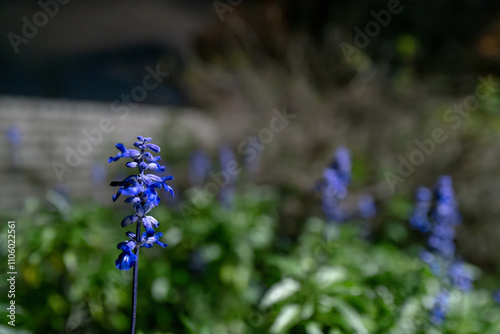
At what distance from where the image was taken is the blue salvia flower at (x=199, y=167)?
4160 millimetres

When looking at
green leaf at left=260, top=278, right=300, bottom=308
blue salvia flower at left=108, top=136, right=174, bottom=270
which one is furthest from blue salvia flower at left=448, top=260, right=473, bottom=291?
blue salvia flower at left=108, top=136, right=174, bottom=270

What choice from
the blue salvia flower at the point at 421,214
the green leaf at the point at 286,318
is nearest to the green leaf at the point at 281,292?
the green leaf at the point at 286,318

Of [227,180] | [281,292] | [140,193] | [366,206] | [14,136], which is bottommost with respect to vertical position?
[281,292]

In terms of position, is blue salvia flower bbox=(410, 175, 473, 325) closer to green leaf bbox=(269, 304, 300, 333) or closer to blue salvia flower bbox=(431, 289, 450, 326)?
blue salvia flower bbox=(431, 289, 450, 326)

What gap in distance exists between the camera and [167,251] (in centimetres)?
267

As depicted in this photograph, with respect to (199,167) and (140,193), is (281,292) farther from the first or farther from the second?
(199,167)

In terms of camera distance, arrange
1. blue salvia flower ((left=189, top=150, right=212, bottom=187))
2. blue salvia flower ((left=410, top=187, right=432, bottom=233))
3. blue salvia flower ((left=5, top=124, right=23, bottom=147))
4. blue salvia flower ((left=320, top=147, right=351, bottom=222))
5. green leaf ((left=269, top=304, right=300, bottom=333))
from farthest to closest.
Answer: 1. blue salvia flower ((left=189, top=150, right=212, bottom=187))
2. blue salvia flower ((left=5, top=124, right=23, bottom=147))
3. blue salvia flower ((left=320, top=147, right=351, bottom=222))
4. blue salvia flower ((left=410, top=187, right=432, bottom=233))
5. green leaf ((left=269, top=304, right=300, bottom=333))

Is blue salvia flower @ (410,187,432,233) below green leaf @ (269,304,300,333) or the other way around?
the other way around

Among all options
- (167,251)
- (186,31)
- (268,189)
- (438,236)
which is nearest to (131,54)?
(186,31)

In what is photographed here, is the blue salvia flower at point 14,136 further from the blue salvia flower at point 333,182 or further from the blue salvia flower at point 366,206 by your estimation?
the blue salvia flower at point 366,206

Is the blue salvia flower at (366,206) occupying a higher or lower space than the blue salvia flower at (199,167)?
lower

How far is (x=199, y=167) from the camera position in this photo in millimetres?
4141

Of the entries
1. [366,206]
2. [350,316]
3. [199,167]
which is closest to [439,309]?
[350,316]

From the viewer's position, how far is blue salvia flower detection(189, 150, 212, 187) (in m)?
4.16
